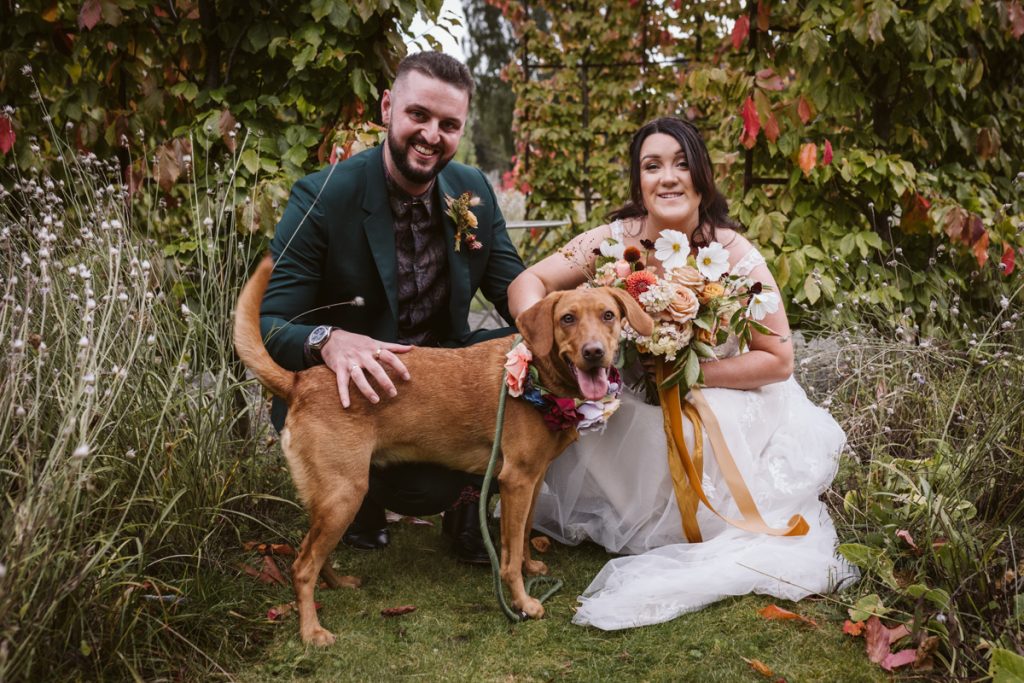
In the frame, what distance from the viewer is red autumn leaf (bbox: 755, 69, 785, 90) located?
4.80 metres

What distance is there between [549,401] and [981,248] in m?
3.15

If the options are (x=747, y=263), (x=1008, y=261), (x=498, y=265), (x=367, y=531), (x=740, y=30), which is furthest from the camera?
(x=740, y=30)

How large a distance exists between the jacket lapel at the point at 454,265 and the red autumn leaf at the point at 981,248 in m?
3.13

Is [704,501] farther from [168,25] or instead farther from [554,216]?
[554,216]

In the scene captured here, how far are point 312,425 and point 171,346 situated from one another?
857mm

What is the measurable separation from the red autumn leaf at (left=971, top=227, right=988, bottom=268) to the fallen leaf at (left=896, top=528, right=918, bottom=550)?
95.7 inches

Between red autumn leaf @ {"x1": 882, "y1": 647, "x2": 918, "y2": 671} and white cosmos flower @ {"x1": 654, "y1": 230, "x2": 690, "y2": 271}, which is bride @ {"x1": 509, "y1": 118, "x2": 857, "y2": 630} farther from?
red autumn leaf @ {"x1": 882, "y1": 647, "x2": 918, "y2": 671}

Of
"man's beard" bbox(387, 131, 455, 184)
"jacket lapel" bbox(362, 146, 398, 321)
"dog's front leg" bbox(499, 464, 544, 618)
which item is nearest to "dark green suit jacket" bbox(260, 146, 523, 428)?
"jacket lapel" bbox(362, 146, 398, 321)

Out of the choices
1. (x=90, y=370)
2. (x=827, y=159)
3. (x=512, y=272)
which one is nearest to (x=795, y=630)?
(x=512, y=272)

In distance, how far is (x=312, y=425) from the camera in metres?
2.96

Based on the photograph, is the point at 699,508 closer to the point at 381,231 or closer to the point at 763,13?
the point at 381,231

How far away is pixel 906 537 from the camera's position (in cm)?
291

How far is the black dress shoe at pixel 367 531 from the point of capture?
3861 millimetres

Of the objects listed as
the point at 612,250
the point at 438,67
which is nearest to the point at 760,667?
the point at 612,250
